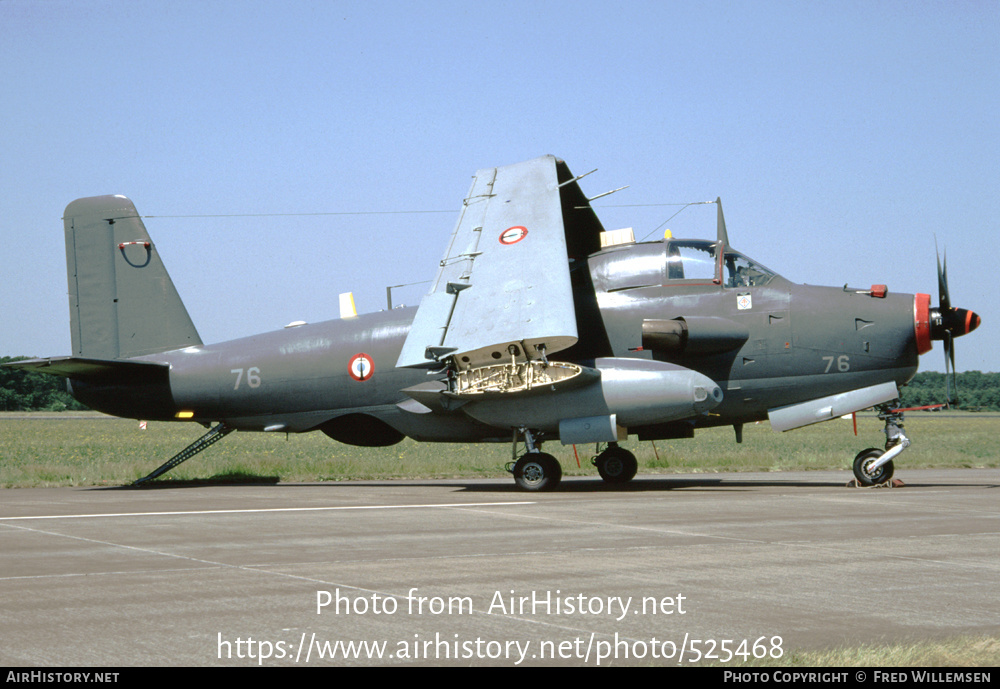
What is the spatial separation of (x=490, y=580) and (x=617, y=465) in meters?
10.9

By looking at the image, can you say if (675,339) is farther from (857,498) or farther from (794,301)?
(857,498)

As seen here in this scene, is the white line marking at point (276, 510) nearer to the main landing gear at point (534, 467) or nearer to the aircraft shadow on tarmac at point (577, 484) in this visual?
the main landing gear at point (534, 467)

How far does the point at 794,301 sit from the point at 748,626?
11515 millimetres

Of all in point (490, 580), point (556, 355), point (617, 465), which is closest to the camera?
point (490, 580)

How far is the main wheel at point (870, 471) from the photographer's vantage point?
1628cm

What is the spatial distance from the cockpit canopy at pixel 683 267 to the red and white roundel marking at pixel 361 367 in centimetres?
475

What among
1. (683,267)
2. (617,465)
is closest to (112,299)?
(617,465)

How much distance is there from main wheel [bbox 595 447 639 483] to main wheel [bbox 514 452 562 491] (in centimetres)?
185

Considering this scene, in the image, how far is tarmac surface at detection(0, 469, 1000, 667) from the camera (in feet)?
18.7

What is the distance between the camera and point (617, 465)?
60.2ft

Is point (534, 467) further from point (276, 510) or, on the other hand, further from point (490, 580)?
point (490, 580)

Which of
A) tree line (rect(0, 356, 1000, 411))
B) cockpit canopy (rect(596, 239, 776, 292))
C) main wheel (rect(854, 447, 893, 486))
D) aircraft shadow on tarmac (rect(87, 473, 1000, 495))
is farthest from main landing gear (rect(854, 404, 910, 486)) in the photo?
tree line (rect(0, 356, 1000, 411))

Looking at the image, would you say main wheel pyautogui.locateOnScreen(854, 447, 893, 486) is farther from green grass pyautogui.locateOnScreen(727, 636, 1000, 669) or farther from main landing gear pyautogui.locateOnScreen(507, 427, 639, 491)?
green grass pyautogui.locateOnScreen(727, 636, 1000, 669)

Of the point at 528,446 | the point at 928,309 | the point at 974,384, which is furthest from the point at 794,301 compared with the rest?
the point at 974,384
